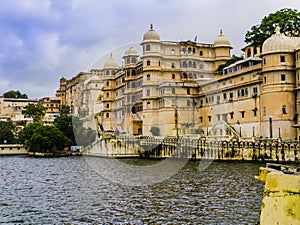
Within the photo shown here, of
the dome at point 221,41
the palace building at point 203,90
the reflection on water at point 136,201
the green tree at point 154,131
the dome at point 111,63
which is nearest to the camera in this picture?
the reflection on water at point 136,201

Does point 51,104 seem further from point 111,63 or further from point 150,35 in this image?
point 150,35

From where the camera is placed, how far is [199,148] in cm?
5384

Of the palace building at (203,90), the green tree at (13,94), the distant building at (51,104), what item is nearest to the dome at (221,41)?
the palace building at (203,90)

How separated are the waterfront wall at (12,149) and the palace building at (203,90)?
56.8ft

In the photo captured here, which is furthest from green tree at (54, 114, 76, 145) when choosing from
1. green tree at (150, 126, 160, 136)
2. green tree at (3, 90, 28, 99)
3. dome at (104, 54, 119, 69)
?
green tree at (3, 90, 28, 99)

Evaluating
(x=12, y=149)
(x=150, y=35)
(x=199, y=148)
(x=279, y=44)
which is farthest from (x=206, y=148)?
(x=12, y=149)

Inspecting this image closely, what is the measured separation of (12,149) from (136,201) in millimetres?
74408

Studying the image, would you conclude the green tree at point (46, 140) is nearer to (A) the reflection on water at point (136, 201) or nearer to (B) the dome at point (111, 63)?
(B) the dome at point (111, 63)

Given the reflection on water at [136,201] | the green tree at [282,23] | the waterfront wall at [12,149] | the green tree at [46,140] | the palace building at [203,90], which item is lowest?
the reflection on water at [136,201]

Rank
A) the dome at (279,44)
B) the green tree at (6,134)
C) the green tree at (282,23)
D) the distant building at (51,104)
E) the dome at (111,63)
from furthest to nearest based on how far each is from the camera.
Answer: the distant building at (51,104) < the green tree at (6,134) < the dome at (111,63) < the green tree at (282,23) < the dome at (279,44)

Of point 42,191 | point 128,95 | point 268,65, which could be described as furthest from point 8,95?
point 42,191

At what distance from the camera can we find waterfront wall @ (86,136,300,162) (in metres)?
48.0

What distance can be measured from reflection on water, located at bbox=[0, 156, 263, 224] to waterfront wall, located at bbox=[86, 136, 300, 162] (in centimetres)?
1387

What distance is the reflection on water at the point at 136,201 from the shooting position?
20.0 metres
